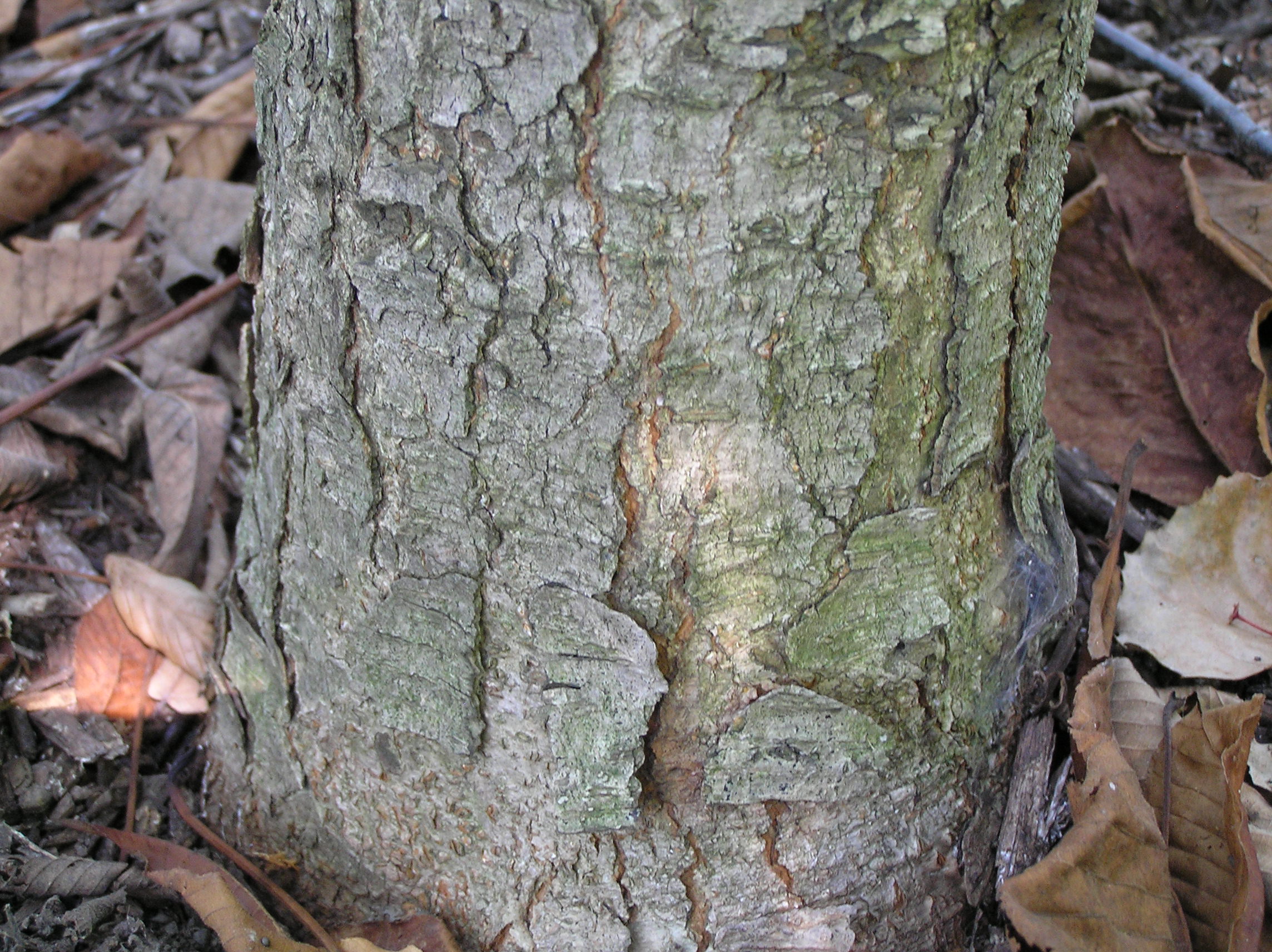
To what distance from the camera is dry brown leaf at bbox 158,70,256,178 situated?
2393 millimetres

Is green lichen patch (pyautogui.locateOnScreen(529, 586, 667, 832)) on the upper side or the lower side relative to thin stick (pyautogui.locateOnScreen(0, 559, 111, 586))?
upper

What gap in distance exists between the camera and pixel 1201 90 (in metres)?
2.32

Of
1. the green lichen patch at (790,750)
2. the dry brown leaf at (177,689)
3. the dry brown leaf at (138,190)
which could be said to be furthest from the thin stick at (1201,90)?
the dry brown leaf at (177,689)

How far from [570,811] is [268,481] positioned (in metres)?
0.58

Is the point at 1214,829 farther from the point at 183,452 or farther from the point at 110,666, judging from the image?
the point at 183,452

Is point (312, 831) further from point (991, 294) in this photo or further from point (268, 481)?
point (991, 294)

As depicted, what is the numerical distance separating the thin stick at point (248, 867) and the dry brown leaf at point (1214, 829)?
3.34 ft

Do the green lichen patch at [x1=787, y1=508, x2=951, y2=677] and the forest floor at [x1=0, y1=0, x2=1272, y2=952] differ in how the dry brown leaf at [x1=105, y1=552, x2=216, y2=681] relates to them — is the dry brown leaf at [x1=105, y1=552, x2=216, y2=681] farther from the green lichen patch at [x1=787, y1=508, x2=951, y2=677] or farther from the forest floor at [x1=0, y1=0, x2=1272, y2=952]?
the green lichen patch at [x1=787, y1=508, x2=951, y2=677]

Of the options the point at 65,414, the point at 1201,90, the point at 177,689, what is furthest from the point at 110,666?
the point at 1201,90

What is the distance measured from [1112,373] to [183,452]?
A: 1730 millimetres

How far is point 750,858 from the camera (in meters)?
1.24

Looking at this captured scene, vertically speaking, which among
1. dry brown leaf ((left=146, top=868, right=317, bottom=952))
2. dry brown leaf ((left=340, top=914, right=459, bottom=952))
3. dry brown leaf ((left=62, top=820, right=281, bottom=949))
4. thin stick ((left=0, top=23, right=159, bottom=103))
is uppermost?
thin stick ((left=0, top=23, right=159, bottom=103))

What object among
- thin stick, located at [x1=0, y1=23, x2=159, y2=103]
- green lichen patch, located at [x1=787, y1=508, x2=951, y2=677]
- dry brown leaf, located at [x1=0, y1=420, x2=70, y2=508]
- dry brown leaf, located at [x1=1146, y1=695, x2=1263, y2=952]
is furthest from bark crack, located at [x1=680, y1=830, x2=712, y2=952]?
thin stick, located at [x1=0, y1=23, x2=159, y2=103]

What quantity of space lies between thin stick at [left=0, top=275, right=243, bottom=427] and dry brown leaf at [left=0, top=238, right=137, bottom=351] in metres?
0.13
